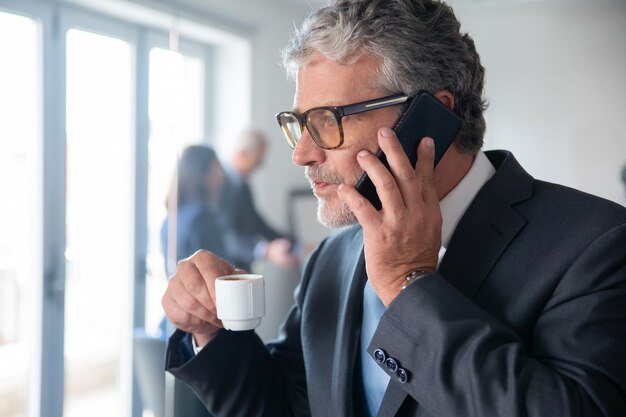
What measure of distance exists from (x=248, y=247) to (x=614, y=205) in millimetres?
2678

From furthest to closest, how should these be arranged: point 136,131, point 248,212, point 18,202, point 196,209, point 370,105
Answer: point 248,212 < point 136,131 < point 196,209 < point 18,202 < point 370,105

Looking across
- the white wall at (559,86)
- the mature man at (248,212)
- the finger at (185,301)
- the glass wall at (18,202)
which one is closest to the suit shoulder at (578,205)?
the finger at (185,301)

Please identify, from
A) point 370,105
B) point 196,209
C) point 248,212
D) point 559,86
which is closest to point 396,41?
point 370,105

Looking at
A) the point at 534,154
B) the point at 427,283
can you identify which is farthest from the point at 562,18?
the point at 427,283

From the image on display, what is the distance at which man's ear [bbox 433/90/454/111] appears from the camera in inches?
40.9

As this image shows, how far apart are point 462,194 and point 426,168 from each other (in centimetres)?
19

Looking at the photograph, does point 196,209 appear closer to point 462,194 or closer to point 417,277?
point 462,194

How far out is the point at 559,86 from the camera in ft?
6.71

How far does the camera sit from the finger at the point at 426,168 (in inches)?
33.6

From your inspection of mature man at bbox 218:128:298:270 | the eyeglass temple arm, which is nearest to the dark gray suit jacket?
the eyeglass temple arm

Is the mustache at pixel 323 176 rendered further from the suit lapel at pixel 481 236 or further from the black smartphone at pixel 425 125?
the suit lapel at pixel 481 236

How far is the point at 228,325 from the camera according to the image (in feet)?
3.17

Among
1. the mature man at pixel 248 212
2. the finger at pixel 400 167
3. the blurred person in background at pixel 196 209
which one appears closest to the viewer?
the finger at pixel 400 167

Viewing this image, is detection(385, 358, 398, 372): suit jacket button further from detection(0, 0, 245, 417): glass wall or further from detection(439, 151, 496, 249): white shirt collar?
detection(0, 0, 245, 417): glass wall
